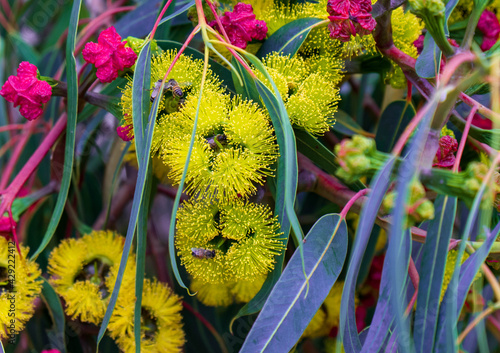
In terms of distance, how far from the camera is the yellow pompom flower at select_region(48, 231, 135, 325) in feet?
2.06

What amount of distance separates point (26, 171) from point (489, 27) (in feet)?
2.28

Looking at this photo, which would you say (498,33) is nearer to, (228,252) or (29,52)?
(228,252)

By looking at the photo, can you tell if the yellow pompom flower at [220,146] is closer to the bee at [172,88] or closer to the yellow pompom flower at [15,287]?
the bee at [172,88]

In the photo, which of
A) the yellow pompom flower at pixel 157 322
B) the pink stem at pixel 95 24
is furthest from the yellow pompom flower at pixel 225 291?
the pink stem at pixel 95 24

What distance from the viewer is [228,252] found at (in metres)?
0.49

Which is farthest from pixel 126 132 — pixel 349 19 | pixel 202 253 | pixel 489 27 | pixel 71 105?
pixel 489 27

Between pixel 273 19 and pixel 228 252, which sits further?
pixel 273 19

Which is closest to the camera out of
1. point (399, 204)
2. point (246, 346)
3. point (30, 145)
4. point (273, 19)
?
point (399, 204)

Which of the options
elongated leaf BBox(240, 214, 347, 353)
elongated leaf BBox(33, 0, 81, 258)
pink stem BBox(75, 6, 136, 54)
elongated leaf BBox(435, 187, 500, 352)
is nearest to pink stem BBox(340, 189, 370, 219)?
elongated leaf BBox(240, 214, 347, 353)

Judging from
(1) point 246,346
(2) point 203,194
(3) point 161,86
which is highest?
(3) point 161,86

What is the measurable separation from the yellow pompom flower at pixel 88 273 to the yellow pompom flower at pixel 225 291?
0.10 meters

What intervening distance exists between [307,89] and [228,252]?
0.20 m

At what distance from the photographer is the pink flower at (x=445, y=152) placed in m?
0.52

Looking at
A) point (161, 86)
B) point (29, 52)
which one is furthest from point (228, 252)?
point (29, 52)
